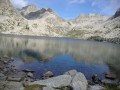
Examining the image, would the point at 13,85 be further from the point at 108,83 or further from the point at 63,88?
the point at 108,83

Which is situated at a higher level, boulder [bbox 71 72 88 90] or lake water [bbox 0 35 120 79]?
boulder [bbox 71 72 88 90]

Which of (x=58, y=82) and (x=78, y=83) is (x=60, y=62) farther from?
(x=78, y=83)

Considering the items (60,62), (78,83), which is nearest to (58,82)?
(78,83)

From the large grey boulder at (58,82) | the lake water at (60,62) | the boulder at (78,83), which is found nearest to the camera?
the boulder at (78,83)

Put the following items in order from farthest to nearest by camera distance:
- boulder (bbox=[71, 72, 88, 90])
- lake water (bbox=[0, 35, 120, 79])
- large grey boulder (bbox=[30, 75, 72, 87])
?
lake water (bbox=[0, 35, 120, 79]) → large grey boulder (bbox=[30, 75, 72, 87]) → boulder (bbox=[71, 72, 88, 90])

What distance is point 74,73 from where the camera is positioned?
43844 millimetres

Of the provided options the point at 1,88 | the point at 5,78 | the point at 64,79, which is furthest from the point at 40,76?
the point at 1,88

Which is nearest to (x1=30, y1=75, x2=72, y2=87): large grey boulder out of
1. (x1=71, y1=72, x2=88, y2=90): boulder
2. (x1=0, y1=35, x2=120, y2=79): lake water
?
(x1=71, y1=72, x2=88, y2=90): boulder

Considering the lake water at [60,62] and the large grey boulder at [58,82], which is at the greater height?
the large grey boulder at [58,82]

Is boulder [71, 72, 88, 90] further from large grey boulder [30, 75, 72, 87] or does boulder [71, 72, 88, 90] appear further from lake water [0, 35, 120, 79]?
lake water [0, 35, 120, 79]

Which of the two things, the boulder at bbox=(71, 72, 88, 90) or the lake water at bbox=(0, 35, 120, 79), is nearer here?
the boulder at bbox=(71, 72, 88, 90)

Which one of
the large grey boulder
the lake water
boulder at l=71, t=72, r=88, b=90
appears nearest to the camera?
boulder at l=71, t=72, r=88, b=90

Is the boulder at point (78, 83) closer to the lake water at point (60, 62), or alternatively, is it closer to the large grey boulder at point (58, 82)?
the large grey boulder at point (58, 82)

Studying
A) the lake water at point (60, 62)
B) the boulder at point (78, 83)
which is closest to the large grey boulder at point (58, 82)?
the boulder at point (78, 83)
